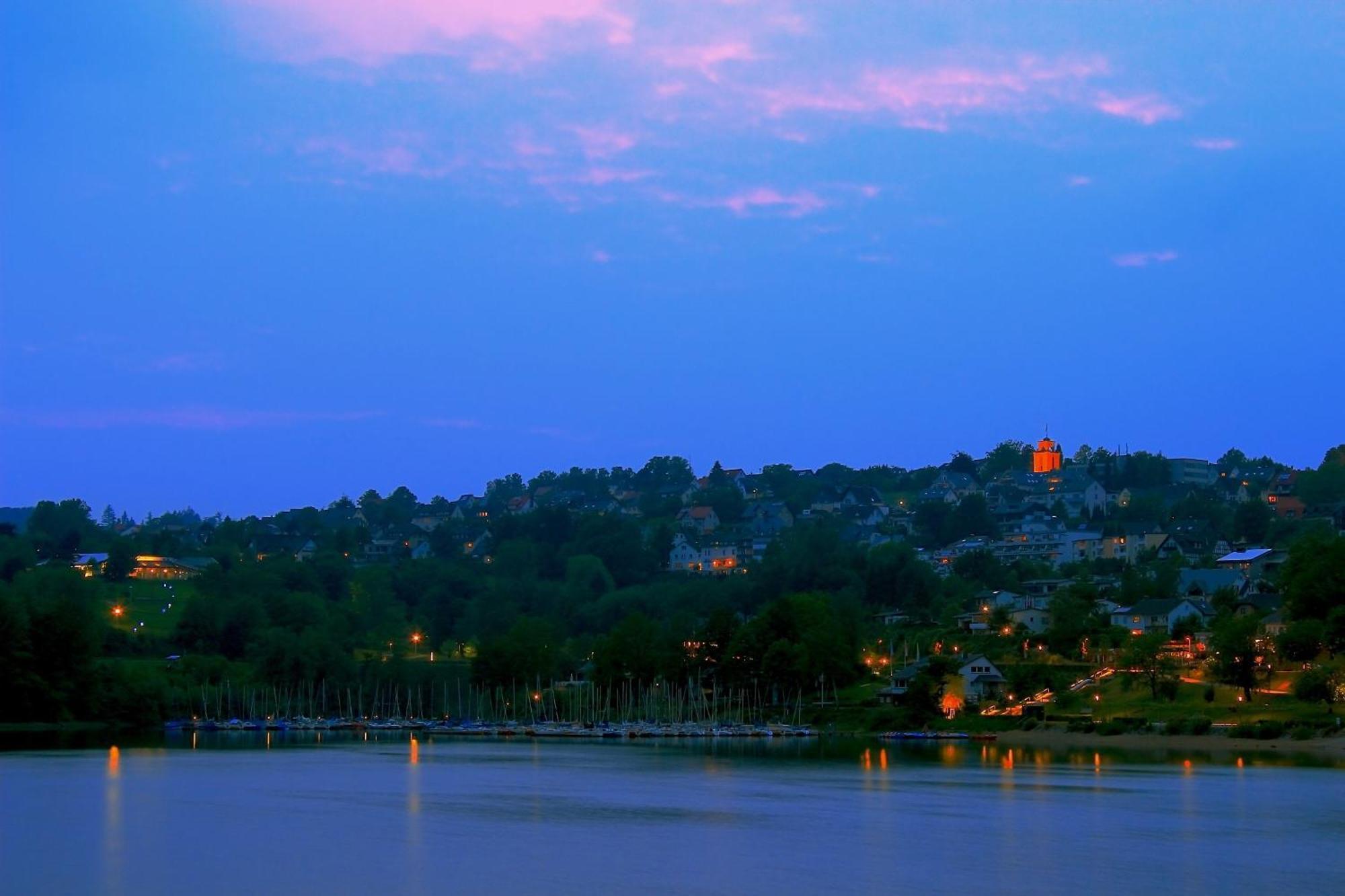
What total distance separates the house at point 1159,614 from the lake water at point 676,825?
31.1 meters

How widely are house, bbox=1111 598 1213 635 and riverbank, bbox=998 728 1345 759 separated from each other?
65.9 feet

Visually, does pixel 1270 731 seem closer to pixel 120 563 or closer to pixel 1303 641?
pixel 1303 641

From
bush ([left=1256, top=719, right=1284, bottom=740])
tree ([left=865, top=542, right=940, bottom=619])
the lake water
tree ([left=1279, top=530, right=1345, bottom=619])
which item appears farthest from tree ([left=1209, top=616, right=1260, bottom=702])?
tree ([left=865, top=542, right=940, bottom=619])

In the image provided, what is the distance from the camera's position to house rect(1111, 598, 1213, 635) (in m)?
104

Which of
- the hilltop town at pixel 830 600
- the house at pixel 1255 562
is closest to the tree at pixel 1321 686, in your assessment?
the hilltop town at pixel 830 600

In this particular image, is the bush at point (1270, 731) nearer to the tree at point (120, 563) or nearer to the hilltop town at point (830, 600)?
the hilltop town at point (830, 600)

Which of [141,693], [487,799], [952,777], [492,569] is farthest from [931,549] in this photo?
[487,799]

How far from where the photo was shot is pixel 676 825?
47.3 m

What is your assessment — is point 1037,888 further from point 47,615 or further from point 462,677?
point 462,677

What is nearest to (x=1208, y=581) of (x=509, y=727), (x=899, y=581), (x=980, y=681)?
(x=899, y=581)

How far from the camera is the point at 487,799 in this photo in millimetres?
55406

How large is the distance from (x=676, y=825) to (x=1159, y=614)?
66.0 m

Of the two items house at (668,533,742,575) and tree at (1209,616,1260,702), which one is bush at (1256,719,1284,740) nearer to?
tree at (1209,616,1260,702)

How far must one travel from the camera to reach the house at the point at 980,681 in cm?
9725
